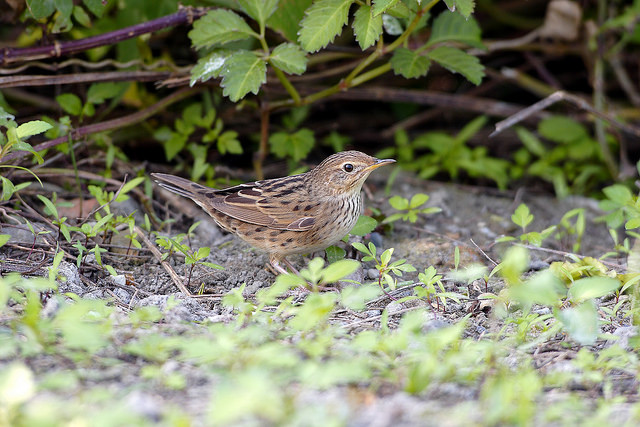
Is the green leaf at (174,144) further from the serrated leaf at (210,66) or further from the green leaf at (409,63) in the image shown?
the green leaf at (409,63)

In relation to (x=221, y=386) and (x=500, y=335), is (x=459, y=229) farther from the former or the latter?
(x=221, y=386)

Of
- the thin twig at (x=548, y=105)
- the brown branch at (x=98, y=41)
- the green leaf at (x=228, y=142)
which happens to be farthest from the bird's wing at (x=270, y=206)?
the thin twig at (x=548, y=105)

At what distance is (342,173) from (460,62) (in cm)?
123

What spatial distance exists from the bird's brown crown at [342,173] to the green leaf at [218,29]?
3.69 ft

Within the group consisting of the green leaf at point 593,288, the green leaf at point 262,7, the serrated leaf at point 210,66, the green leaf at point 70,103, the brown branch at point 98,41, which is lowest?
the green leaf at point 593,288

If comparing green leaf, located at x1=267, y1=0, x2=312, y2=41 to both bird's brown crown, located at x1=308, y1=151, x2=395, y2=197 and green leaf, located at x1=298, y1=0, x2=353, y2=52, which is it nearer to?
green leaf, located at x1=298, y1=0, x2=353, y2=52

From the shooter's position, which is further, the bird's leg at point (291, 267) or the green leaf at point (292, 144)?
the green leaf at point (292, 144)

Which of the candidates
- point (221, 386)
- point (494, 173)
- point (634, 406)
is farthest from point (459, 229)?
point (221, 386)

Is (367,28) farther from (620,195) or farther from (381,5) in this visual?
(620,195)

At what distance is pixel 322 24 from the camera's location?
492cm

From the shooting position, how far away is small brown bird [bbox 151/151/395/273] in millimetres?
5168

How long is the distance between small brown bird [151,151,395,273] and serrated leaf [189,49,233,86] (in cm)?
82

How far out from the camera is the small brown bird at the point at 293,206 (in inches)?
203

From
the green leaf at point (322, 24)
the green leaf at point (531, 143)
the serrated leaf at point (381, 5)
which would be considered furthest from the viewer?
the green leaf at point (531, 143)
